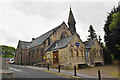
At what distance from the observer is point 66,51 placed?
76.8ft

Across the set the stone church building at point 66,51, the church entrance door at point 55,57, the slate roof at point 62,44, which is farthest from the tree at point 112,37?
the church entrance door at point 55,57

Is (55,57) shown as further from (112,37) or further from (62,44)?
(112,37)

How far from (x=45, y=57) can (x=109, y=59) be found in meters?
16.2

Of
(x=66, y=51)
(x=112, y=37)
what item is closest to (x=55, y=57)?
(x=66, y=51)

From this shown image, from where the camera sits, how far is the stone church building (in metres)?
23.9

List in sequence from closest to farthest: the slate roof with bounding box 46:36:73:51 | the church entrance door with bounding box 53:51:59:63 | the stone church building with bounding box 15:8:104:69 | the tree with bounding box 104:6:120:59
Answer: the stone church building with bounding box 15:8:104:69 → the tree with bounding box 104:6:120:59 → the slate roof with bounding box 46:36:73:51 → the church entrance door with bounding box 53:51:59:63

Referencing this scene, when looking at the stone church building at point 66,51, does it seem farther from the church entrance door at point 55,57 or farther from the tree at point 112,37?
the tree at point 112,37

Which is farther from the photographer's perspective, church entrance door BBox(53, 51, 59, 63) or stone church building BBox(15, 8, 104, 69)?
church entrance door BBox(53, 51, 59, 63)

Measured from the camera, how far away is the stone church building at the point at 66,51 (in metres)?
23.9

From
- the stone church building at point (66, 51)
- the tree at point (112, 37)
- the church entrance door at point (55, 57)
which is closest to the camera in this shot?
the stone church building at point (66, 51)

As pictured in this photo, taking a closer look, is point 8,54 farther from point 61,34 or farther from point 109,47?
point 109,47

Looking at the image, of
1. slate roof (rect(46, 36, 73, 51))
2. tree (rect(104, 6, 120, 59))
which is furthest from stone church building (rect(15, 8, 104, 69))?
tree (rect(104, 6, 120, 59))

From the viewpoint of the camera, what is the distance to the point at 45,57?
2886 cm

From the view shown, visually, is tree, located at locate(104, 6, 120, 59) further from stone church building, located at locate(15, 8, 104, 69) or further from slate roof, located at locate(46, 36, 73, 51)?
slate roof, located at locate(46, 36, 73, 51)
